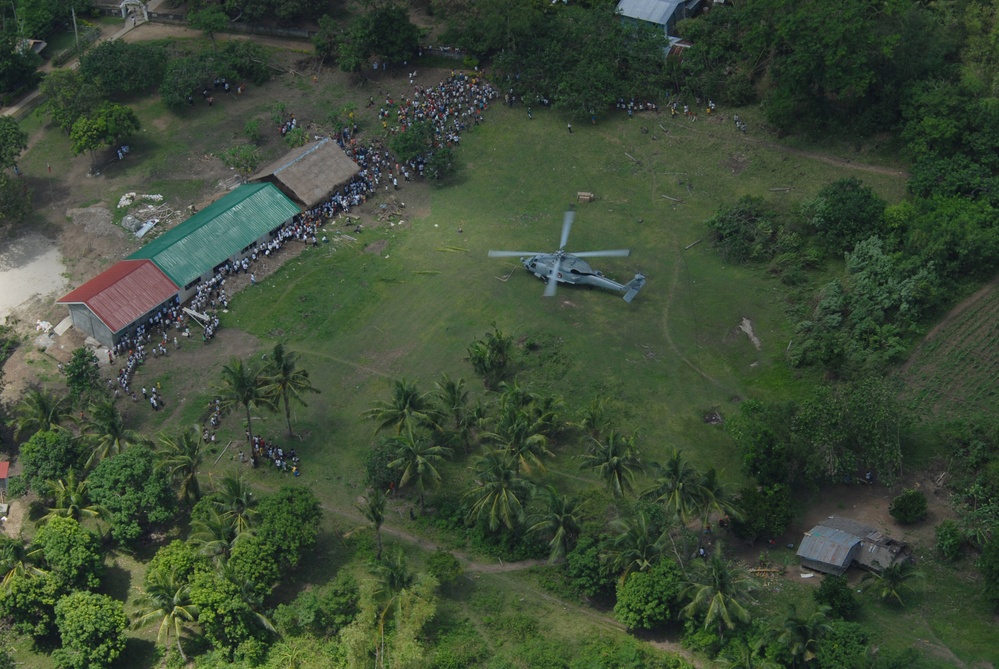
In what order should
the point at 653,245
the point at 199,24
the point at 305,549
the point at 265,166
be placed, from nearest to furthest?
the point at 305,549 → the point at 653,245 → the point at 265,166 → the point at 199,24

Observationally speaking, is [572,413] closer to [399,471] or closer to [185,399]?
[399,471]

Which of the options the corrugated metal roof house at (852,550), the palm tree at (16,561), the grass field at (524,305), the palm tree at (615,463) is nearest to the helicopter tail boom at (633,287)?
the grass field at (524,305)

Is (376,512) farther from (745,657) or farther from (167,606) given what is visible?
(745,657)

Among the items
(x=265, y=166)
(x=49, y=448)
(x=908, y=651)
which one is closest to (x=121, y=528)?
(x=49, y=448)

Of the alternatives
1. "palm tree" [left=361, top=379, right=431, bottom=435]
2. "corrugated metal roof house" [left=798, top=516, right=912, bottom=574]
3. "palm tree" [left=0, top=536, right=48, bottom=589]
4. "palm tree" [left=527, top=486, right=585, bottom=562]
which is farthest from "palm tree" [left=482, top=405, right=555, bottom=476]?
"palm tree" [left=0, top=536, right=48, bottom=589]

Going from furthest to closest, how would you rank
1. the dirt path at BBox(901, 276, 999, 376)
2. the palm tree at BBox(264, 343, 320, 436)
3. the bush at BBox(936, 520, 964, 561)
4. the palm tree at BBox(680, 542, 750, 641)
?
1. the dirt path at BBox(901, 276, 999, 376)
2. the palm tree at BBox(264, 343, 320, 436)
3. the bush at BBox(936, 520, 964, 561)
4. the palm tree at BBox(680, 542, 750, 641)

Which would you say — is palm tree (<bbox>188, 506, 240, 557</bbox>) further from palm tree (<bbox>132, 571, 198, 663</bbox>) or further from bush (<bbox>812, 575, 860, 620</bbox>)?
bush (<bbox>812, 575, 860, 620</bbox>)
